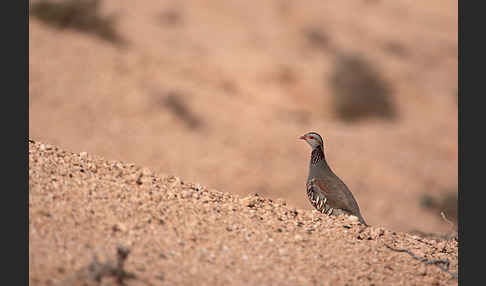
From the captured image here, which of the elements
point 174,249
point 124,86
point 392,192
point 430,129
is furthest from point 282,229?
point 430,129

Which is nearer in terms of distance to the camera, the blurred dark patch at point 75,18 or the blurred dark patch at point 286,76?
the blurred dark patch at point 75,18

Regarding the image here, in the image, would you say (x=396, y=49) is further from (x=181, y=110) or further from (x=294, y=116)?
(x=181, y=110)

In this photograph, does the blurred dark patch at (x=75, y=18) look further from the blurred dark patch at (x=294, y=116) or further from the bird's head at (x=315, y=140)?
the bird's head at (x=315, y=140)

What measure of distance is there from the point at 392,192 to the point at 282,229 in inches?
435

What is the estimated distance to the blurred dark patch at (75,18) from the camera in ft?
68.3

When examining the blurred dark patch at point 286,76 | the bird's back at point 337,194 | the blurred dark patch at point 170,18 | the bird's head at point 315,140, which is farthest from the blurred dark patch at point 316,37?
the bird's back at point 337,194

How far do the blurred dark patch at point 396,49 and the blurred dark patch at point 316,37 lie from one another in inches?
122

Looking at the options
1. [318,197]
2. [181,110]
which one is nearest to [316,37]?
[181,110]

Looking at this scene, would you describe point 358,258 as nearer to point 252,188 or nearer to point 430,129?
point 252,188

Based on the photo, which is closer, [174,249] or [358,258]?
[174,249]

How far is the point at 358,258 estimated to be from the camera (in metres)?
5.48

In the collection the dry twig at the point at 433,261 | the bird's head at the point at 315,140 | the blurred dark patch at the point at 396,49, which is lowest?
the dry twig at the point at 433,261

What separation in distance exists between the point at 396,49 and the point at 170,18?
1045 cm

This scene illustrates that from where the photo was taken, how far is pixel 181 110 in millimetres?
17328
